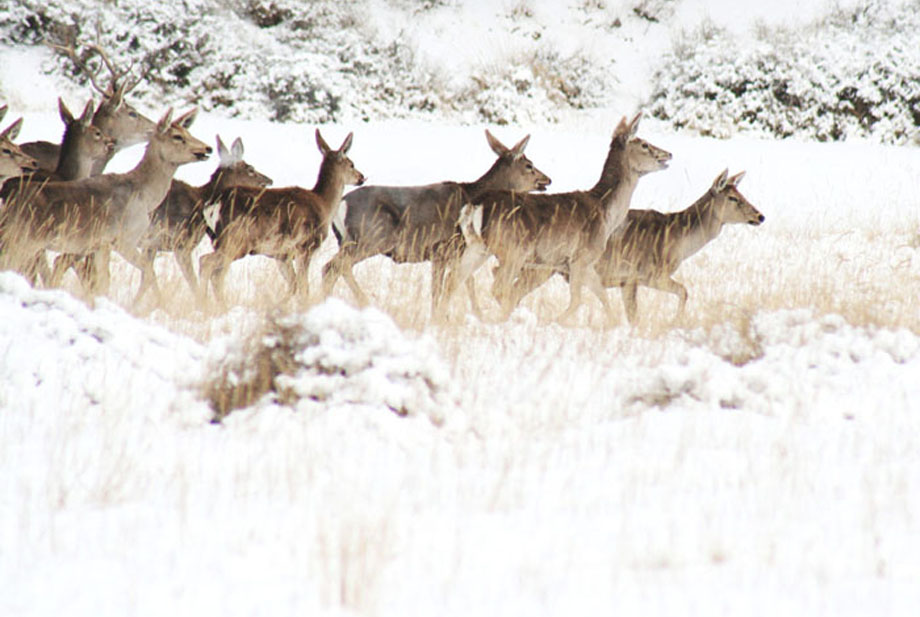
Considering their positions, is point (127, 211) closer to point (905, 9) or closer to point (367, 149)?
point (367, 149)

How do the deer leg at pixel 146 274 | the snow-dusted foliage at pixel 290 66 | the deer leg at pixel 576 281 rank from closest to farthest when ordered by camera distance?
the deer leg at pixel 146 274, the deer leg at pixel 576 281, the snow-dusted foliage at pixel 290 66

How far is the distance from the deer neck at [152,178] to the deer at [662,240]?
11.1ft

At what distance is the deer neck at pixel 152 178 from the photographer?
7273 millimetres

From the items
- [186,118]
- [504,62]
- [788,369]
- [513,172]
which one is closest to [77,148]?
[186,118]

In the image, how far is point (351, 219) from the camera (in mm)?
7996

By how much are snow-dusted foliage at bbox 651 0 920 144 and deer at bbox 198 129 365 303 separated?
40.8ft

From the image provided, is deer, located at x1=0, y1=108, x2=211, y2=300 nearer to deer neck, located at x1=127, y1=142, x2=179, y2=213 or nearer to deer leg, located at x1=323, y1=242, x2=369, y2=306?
deer neck, located at x1=127, y1=142, x2=179, y2=213

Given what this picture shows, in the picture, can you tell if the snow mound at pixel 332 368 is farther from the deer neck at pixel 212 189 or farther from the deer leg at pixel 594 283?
the deer neck at pixel 212 189

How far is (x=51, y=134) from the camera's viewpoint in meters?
14.3

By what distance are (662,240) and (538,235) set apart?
1.29 metres

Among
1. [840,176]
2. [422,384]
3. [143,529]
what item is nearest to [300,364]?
[422,384]

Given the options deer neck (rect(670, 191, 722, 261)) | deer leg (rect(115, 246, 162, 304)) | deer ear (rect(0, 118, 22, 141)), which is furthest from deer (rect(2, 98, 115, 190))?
deer neck (rect(670, 191, 722, 261))

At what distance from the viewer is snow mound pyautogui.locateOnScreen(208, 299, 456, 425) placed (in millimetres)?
4000

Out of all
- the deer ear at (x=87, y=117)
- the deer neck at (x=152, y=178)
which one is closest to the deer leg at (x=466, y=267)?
the deer neck at (x=152, y=178)
